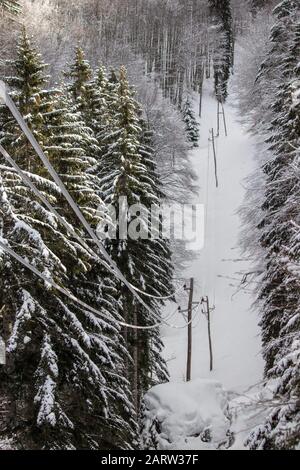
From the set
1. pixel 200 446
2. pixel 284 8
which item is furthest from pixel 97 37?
pixel 200 446

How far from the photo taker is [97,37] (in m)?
64.4

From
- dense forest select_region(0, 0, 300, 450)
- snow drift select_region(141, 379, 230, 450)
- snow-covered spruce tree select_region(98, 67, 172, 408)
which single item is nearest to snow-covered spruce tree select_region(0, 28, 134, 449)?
dense forest select_region(0, 0, 300, 450)

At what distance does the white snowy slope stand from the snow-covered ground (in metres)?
0.06

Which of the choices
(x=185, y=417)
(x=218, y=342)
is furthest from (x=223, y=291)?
(x=185, y=417)

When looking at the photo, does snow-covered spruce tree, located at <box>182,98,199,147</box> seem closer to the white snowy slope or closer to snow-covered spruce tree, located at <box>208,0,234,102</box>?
the white snowy slope

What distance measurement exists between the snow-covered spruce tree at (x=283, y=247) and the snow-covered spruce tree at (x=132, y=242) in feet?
14.1

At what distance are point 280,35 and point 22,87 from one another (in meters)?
12.5

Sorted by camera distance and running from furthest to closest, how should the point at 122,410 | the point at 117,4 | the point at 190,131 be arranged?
1. the point at 117,4
2. the point at 190,131
3. the point at 122,410

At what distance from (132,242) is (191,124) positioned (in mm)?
40936

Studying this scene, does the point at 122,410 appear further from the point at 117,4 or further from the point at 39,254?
the point at 117,4

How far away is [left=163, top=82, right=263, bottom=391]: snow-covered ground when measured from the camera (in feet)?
80.4

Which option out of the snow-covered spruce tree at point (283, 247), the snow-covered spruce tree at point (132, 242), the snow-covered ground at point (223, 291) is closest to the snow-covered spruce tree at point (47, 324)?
the snow-covered spruce tree at point (132, 242)

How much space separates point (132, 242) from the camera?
52.9ft

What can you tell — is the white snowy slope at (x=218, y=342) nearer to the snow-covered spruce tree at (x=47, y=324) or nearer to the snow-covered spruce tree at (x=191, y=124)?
the snow-covered spruce tree at (x=191, y=124)
